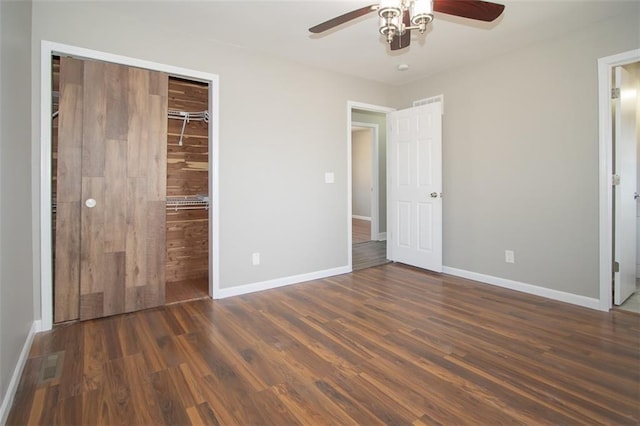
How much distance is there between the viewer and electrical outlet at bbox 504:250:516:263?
358 cm

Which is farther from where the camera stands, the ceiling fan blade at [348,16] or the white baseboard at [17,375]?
the ceiling fan blade at [348,16]

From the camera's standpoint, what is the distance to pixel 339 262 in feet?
14.1

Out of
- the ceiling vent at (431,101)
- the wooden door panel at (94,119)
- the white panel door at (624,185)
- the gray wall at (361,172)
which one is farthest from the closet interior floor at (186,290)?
the gray wall at (361,172)

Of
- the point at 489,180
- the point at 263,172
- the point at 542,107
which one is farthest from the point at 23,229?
the point at 542,107

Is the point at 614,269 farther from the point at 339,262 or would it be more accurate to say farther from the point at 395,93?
the point at 395,93

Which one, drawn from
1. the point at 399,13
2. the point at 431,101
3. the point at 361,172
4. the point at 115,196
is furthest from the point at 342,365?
the point at 361,172

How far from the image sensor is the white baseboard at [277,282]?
134 inches

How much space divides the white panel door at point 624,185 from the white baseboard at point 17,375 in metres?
4.37

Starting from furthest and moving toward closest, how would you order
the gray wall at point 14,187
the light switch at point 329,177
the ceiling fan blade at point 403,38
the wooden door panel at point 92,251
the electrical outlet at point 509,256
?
the light switch at point 329,177
the electrical outlet at point 509,256
the wooden door panel at point 92,251
the ceiling fan blade at point 403,38
the gray wall at point 14,187

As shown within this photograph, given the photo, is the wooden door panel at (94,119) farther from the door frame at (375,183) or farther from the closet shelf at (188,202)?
the door frame at (375,183)

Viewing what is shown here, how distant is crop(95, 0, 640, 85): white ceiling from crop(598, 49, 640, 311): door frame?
50 cm

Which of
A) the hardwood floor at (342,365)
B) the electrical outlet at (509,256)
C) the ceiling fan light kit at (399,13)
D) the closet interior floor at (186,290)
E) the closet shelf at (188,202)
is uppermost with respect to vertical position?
the ceiling fan light kit at (399,13)

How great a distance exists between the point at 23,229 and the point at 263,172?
202cm

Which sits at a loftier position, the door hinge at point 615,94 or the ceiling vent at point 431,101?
the ceiling vent at point 431,101
